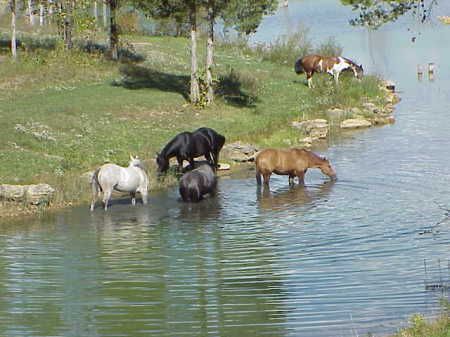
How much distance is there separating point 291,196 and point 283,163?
1.46 metres

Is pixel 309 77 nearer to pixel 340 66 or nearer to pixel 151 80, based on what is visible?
pixel 340 66

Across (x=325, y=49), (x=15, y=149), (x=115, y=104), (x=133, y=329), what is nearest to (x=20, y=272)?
(x=133, y=329)

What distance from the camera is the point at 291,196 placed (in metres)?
23.3

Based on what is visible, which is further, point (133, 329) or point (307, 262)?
point (307, 262)

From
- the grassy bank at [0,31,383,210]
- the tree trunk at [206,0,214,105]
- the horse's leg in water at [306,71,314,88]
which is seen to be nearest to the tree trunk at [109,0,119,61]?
the grassy bank at [0,31,383,210]

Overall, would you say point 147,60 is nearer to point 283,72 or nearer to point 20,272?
point 283,72

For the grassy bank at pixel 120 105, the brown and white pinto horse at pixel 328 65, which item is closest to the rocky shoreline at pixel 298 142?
the grassy bank at pixel 120 105

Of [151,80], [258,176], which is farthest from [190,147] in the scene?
[151,80]

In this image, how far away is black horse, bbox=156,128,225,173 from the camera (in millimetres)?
25672

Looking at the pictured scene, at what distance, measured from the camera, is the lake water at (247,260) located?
42.4 ft

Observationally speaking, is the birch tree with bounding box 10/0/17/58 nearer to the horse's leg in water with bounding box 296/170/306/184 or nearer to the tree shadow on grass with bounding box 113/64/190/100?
the tree shadow on grass with bounding box 113/64/190/100

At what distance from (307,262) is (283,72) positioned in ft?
106

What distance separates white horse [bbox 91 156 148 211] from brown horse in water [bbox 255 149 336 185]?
3.31 m

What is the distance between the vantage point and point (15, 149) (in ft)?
88.0
